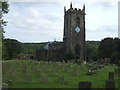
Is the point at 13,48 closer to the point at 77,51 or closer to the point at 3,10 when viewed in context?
the point at 77,51

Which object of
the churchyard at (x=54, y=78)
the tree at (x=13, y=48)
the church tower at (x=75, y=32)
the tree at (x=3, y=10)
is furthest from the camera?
the tree at (x=13, y=48)

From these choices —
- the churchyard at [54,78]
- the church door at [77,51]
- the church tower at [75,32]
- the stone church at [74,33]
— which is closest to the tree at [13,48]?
the stone church at [74,33]

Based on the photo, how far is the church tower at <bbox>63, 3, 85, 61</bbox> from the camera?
66.6m

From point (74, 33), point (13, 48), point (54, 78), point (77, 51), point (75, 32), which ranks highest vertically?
point (75, 32)

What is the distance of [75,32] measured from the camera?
68.3 meters

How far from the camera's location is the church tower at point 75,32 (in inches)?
2623

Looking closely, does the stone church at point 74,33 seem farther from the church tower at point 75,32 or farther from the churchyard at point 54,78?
the churchyard at point 54,78

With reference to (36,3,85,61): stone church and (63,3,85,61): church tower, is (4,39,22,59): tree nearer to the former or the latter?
(36,3,85,61): stone church

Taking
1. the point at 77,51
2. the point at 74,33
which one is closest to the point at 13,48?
the point at 74,33

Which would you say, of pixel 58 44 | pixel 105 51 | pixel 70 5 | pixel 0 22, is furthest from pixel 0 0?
pixel 58 44

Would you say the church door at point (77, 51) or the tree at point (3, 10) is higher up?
the tree at point (3, 10)

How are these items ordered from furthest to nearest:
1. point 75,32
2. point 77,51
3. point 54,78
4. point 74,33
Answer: point 75,32
point 74,33
point 77,51
point 54,78

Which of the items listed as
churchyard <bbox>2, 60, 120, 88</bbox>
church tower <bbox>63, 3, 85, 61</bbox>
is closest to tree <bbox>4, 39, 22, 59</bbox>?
church tower <bbox>63, 3, 85, 61</bbox>

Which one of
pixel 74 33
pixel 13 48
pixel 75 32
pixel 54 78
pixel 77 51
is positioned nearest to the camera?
pixel 54 78
